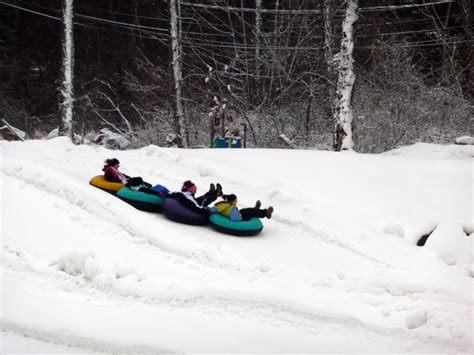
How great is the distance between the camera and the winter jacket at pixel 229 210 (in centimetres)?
518

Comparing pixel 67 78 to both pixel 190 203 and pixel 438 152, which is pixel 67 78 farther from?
pixel 438 152

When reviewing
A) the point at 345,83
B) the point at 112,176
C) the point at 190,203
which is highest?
the point at 345,83

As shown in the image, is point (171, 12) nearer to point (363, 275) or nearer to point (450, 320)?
point (363, 275)

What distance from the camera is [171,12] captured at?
45.3 ft

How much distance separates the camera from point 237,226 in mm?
5117

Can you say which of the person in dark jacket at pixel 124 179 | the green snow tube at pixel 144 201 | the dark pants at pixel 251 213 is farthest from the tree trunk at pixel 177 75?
the dark pants at pixel 251 213

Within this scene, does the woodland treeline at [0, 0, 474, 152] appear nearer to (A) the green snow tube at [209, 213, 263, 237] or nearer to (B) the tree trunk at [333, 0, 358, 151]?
(B) the tree trunk at [333, 0, 358, 151]

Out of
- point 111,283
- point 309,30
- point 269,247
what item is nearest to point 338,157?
point 269,247

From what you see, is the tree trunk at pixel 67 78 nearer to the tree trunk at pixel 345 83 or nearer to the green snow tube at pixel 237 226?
the tree trunk at pixel 345 83

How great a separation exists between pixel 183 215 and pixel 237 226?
0.65 meters

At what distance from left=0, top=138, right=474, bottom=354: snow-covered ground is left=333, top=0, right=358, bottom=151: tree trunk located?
7.07ft

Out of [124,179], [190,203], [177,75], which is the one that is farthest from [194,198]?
[177,75]

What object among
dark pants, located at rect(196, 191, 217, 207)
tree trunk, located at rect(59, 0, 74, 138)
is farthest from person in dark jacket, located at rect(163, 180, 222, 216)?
tree trunk, located at rect(59, 0, 74, 138)

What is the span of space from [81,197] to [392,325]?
146 inches
